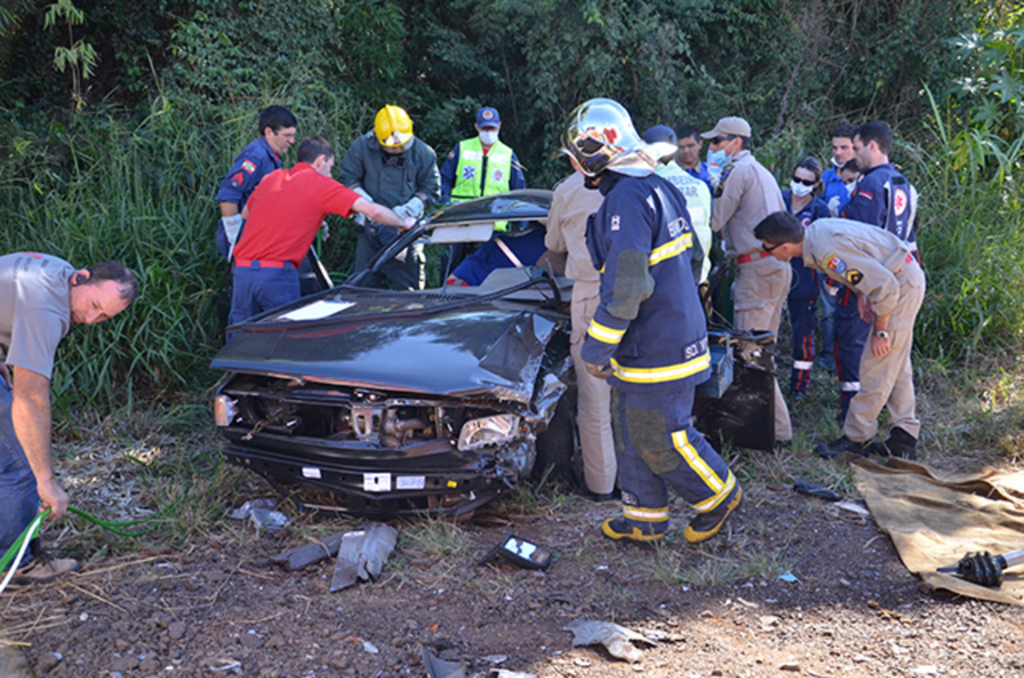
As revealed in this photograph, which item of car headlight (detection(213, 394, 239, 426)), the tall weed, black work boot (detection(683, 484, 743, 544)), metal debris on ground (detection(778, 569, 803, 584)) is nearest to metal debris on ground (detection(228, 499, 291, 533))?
car headlight (detection(213, 394, 239, 426))

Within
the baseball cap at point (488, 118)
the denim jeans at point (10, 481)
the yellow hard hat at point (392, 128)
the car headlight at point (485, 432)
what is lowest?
the denim jeans at point (10, 481)

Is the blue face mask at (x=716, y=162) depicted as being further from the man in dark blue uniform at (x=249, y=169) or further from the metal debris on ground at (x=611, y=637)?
the metal debris on ground at (x=611, y=637)

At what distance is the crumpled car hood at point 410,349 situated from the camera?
339cm

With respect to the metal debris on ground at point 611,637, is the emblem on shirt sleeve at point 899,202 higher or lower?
higher

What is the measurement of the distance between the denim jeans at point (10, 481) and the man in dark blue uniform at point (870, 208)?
4.30m

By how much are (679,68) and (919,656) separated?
7976 millimetres

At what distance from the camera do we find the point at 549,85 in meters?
9.12

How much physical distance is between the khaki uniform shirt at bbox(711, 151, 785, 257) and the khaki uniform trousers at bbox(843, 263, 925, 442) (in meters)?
1.01

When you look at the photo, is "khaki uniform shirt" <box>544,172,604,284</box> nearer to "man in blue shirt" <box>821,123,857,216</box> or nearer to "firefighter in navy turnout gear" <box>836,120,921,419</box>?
"firefighter in navy turnout gear" <box>836,120,921,419</box>

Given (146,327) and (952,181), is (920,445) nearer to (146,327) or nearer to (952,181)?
(952,181)

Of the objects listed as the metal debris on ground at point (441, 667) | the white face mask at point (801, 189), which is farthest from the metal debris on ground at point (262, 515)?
the white face mask at point (801, 189)

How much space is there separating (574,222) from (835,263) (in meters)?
1.43

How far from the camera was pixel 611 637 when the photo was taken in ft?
9.06

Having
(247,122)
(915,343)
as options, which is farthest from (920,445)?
(247,122)
